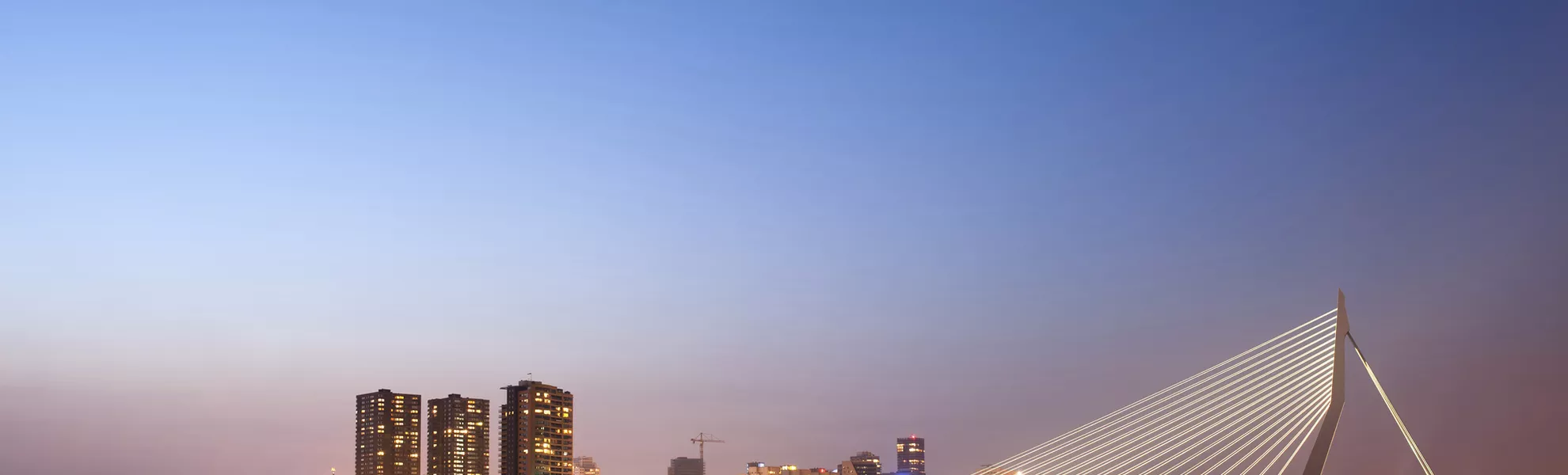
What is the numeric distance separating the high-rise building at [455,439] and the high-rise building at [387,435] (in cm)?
254

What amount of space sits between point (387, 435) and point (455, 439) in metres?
6.82

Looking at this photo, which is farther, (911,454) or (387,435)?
(911,454)

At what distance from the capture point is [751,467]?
138m

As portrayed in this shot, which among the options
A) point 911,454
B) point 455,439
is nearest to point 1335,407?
point 455,439

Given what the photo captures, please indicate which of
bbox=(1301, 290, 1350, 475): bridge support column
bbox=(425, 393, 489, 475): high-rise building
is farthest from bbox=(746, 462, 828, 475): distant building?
bbox=(1301, 290, 1350, 475): bridge support column

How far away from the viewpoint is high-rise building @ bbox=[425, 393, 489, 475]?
12669 centimetres

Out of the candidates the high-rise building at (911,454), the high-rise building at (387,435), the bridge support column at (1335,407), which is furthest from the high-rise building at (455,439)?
the bridge support column at (1335,407)

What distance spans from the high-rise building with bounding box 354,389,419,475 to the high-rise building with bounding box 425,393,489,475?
2.54m

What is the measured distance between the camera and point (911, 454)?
545ft

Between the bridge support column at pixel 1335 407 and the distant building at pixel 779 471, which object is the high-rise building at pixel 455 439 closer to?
the distant building at pixel 779 471

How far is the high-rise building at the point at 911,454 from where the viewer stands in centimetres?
16350

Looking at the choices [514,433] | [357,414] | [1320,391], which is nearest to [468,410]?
[357,414]

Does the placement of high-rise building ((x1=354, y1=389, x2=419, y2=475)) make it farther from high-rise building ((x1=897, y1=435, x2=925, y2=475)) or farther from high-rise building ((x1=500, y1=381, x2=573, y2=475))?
high-rise building ((x1=897, y1=435, x2=925, y2=475))

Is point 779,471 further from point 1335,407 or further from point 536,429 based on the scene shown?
point 1335,407
